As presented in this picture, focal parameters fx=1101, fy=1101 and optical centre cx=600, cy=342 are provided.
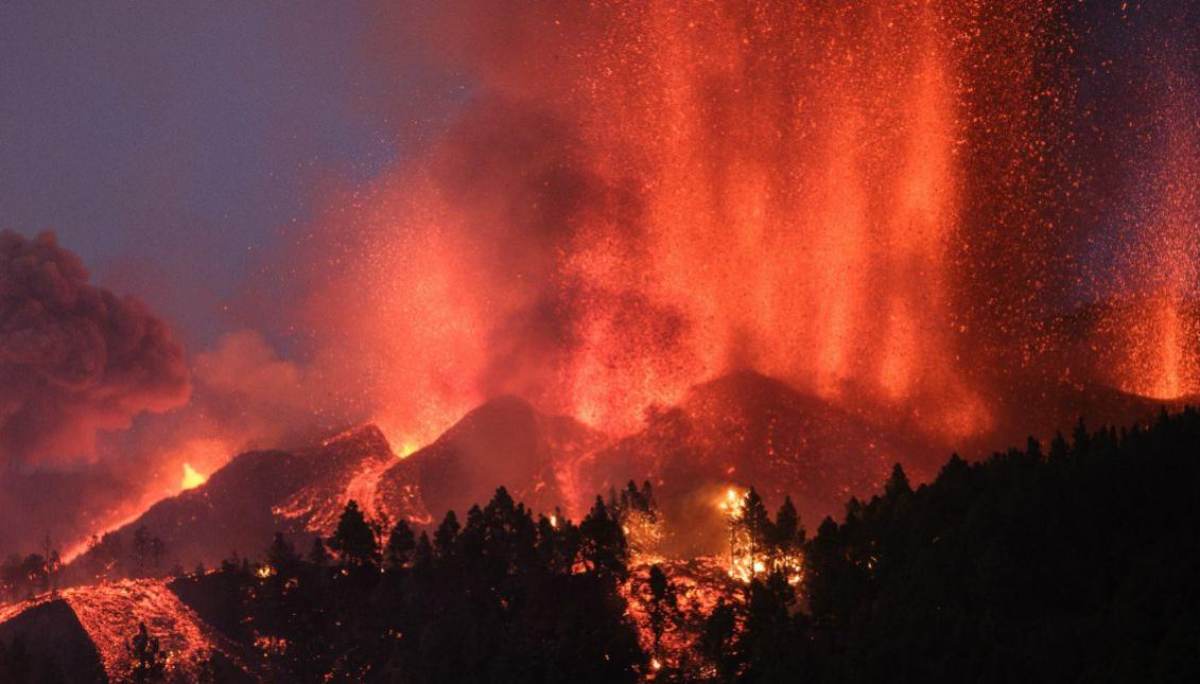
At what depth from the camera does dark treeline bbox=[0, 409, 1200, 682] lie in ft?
226

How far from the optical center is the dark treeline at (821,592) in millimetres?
69000

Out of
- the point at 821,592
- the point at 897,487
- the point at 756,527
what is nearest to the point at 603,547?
the point at 756,527

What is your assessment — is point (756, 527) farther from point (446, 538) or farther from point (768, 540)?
point (446, 538)

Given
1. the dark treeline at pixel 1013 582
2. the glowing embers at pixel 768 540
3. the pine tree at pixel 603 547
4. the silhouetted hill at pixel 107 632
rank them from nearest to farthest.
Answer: the dark treeline at pixel 1013 582, the glowing embers at pixel 768 540, the pine tree at pixel 603 547, the silhouetted hill at pixel 107 632

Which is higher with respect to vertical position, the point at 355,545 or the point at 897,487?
the point at 355,545

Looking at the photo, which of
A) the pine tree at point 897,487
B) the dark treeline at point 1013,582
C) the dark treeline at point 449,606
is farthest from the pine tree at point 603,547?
the pine tree at point 897,487

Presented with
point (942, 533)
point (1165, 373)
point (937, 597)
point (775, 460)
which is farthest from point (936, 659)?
point (1165, 373)

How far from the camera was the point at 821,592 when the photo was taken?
87.3 metres

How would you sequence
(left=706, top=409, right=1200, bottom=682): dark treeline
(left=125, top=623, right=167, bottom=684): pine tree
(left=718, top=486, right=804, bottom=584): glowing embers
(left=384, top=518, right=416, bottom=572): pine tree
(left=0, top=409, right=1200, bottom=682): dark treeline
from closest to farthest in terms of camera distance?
(left=706, top=409, right=1200, bottom=682): dark treeline < (left=0, top=409, right=1200, bottom=682): dark treeline < (left=718, top=486, right=804, bottom=584): glowing embers < (left=125, top=623, right=167, bottom=684): pine tree < (left=384, top=518, right=416, bottom=572): pine tree

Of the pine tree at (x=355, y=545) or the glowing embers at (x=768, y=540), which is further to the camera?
the pine tree at (x=355, y=545)

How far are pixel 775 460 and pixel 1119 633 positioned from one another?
4244 inches

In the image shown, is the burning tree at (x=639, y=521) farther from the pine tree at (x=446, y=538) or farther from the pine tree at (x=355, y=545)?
the pine tree at (x=355, y=545)

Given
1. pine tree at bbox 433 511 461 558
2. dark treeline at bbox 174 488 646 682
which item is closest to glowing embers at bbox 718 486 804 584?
dark treeline at bbox 174 488 646 682

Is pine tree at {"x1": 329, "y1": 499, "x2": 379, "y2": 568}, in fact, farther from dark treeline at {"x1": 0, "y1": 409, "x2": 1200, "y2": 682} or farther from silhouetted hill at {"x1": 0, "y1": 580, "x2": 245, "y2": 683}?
silhouetted hill at {"x1": 0, "y1": 580, "x2": 245, "y2": 683}
